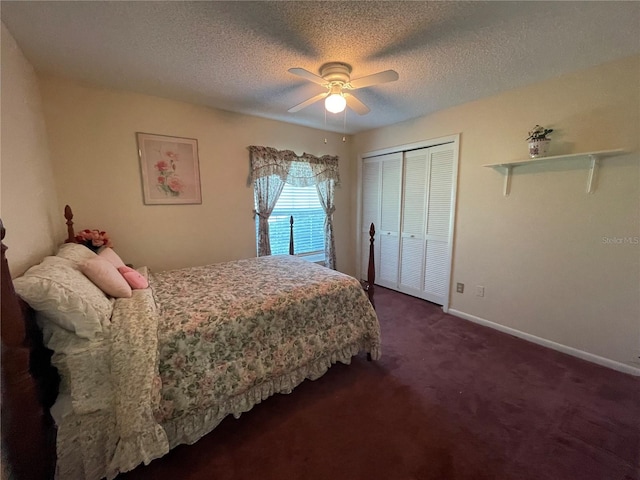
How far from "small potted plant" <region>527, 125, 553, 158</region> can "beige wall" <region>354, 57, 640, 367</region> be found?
0.39 feet

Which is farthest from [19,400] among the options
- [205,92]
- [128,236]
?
[205,92]

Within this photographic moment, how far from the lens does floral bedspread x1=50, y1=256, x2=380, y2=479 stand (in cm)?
119

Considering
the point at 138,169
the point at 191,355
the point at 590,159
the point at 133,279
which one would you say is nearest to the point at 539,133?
the point at 590,159

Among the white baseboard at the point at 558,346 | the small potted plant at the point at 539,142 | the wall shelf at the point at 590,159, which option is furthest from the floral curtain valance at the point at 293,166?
the white baseboard at the point at 558,346

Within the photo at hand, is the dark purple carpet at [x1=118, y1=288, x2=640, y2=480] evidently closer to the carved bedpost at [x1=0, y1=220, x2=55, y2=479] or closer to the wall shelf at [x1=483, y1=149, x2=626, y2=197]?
the carved bedpost at [x1=0, y1=220, x2=55, y2=479]

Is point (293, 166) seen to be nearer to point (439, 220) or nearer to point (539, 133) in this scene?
point (439, 220)

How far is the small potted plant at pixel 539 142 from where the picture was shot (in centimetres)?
230

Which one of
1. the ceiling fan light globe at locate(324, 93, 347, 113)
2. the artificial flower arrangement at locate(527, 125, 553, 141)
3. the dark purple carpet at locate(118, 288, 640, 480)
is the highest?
the ceiling fan light globe at locate(324, 93, 347, 113)

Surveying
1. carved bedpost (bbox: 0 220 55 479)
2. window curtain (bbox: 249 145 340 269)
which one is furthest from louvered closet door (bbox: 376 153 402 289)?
→ carved bedpost (bbox: 0 220 55 479)

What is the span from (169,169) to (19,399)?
91.4 inches

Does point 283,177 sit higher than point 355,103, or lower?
lower

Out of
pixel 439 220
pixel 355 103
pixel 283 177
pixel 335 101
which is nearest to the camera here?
pixel 335 101

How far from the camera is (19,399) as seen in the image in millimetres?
1009

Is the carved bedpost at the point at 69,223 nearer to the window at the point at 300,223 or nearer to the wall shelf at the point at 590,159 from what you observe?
the window at the point at 300,223
